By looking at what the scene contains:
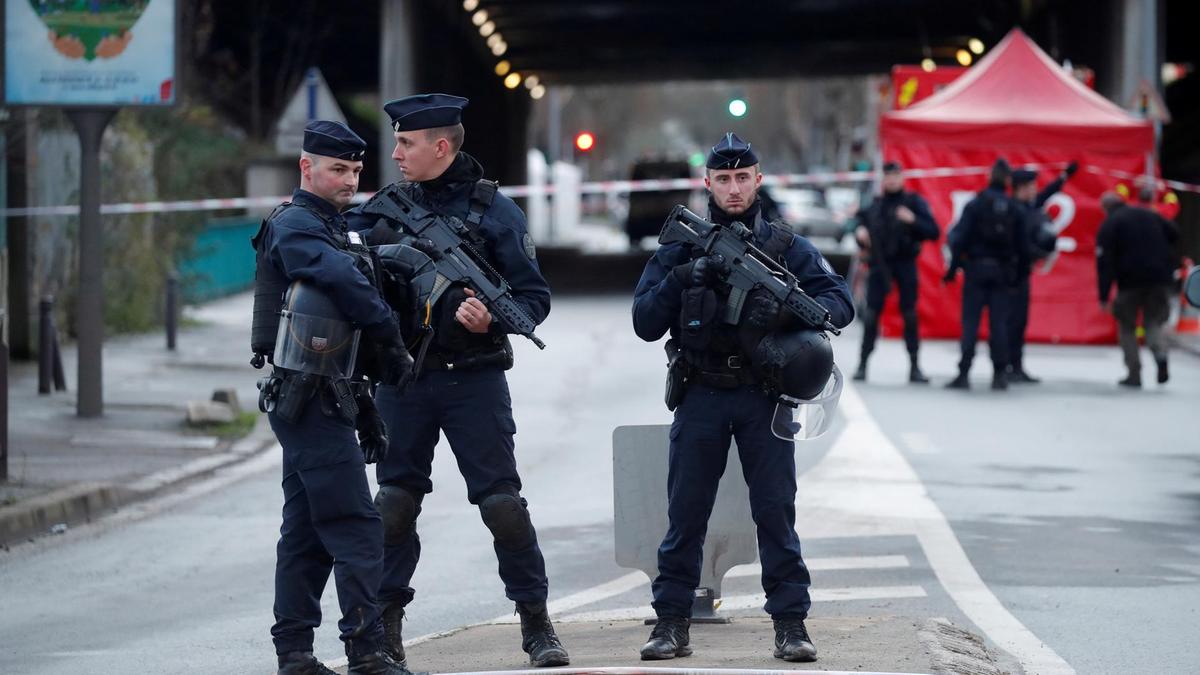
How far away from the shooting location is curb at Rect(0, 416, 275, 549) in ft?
31.0

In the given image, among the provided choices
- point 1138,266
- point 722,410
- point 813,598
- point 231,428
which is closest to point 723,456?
point 722,410

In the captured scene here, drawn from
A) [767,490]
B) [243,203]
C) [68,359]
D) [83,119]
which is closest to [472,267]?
[767,490]

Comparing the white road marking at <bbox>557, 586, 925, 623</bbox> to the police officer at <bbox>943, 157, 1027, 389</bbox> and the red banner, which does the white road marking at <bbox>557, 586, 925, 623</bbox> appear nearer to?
the police officer at <bbox>943, 157, 1027, 389</bbox>

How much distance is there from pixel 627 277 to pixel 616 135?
7113cm

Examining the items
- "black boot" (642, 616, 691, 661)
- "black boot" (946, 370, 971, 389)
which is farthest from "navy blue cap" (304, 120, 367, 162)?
"black boot" (946, 370, 971, 389)

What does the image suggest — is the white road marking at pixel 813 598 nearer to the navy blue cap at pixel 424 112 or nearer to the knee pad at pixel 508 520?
the knee pad at pixel 508 520

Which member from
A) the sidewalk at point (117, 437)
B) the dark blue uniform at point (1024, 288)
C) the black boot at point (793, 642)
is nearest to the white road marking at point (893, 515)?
the black boot at point (793, 642)

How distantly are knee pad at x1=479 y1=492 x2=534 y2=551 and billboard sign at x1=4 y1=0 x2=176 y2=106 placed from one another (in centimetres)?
859

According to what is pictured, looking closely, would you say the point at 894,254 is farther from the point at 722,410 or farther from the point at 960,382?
the point at 722,410

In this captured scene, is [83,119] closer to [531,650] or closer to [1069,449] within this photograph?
[1069,449]

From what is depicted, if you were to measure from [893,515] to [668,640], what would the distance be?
12.9 feet

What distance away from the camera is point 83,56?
44.9 feet

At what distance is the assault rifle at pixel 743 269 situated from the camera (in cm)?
598

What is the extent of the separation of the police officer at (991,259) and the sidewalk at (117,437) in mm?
6122
